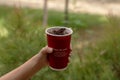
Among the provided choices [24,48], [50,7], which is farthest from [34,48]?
[50,7]

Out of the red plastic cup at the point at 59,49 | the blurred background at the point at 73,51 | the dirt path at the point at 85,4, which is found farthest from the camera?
the dirt path at the point at 85,4

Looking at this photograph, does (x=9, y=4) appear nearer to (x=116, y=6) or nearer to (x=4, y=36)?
(x=116, y=6)

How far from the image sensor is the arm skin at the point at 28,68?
1976mm

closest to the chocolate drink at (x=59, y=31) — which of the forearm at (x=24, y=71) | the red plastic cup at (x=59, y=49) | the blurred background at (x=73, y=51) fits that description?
the red plastic cup at (x=59, y=49)

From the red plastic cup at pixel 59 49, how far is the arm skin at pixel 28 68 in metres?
0.03

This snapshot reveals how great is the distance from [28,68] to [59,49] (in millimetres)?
218

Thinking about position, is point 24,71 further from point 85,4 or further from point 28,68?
point 85,4

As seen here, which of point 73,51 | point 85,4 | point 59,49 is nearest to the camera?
point 59,49

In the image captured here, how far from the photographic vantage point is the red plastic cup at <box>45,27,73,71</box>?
1.94 metres

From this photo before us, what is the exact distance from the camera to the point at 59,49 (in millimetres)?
1960

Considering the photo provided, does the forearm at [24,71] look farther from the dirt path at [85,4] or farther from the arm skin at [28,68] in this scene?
the dirt path at [85,4]

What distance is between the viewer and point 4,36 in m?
4.14

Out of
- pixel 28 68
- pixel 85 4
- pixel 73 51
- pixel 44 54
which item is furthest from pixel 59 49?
pixel 85 4

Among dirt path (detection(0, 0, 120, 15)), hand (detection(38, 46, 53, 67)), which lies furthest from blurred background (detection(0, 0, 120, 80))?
dirt path (detection(0, 0, 120, 15))
